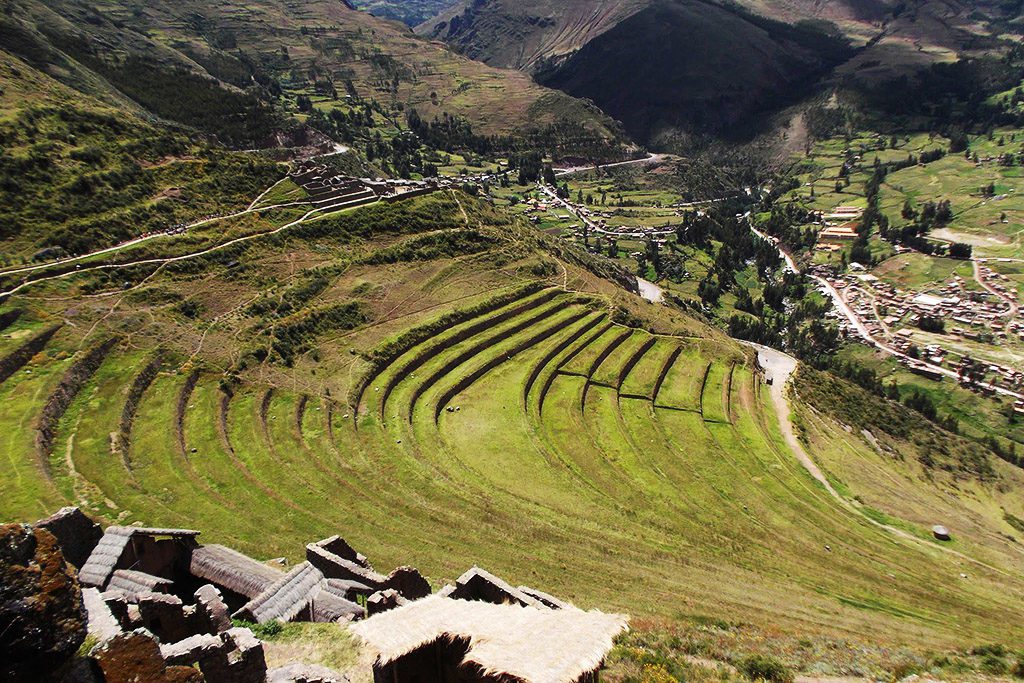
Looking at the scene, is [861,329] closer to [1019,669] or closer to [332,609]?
[1019,669]

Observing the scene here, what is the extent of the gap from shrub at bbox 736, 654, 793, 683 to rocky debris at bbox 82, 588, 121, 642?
15649 mm

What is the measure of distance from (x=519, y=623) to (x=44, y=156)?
59.7 meters

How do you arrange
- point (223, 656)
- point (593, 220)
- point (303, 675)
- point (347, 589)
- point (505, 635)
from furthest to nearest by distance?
point (593, 220), point (347, 589), point (505, 635), point (303, 675), point (223, 656)

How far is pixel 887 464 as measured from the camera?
181 feet

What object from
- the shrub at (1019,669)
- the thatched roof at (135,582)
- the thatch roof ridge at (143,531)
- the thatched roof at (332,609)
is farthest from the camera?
the thatch roof ridge at (143,531)

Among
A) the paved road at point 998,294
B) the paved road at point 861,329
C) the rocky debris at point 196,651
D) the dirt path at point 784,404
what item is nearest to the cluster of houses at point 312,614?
the rocky debris at point 196,651

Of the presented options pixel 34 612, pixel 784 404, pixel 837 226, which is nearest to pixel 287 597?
pixel 34 612

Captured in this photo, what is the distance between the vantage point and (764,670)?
56.1ft

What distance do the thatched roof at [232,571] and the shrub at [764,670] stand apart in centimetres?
1497

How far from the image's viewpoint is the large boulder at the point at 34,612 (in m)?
8.70

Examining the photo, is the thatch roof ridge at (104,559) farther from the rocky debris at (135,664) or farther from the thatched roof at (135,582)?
the rocky debris at (135,664)

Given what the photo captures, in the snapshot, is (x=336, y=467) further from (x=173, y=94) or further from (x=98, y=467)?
(x=173, y=94)

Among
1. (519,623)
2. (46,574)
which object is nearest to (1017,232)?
(519,623)

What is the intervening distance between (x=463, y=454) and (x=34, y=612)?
3121 centimetres
